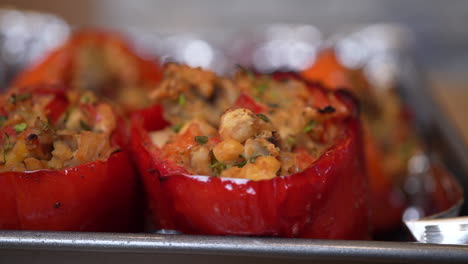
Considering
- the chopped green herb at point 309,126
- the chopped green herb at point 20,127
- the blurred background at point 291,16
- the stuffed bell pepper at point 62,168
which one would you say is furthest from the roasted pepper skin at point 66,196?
the blurred background at point 291,16

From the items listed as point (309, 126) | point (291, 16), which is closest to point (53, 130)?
point (309, 126)

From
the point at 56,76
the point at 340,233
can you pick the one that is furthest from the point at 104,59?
the point at 340,233

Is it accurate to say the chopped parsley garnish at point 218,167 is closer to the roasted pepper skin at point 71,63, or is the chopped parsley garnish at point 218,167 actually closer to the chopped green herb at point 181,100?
the chopped green herb at point 181,100

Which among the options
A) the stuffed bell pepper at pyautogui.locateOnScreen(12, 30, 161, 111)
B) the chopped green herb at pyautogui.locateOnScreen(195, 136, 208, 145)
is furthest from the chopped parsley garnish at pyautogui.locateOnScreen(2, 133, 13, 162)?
the stuffed bell pepper at pyautogui.locateOnScreen(12, 30, 161, 111)

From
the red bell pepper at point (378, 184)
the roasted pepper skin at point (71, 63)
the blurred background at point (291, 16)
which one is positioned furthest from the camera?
the blurred background at point (291, 16)

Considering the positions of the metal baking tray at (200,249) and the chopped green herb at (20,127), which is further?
the chopped green herb at (20,127)

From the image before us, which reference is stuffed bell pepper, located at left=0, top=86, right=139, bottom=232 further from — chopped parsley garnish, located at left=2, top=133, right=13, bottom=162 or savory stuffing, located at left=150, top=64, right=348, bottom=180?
savory stuffing, located at left=150, top=64, right=348, bottom=180

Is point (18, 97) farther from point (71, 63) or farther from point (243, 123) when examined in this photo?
point (71, 63)
